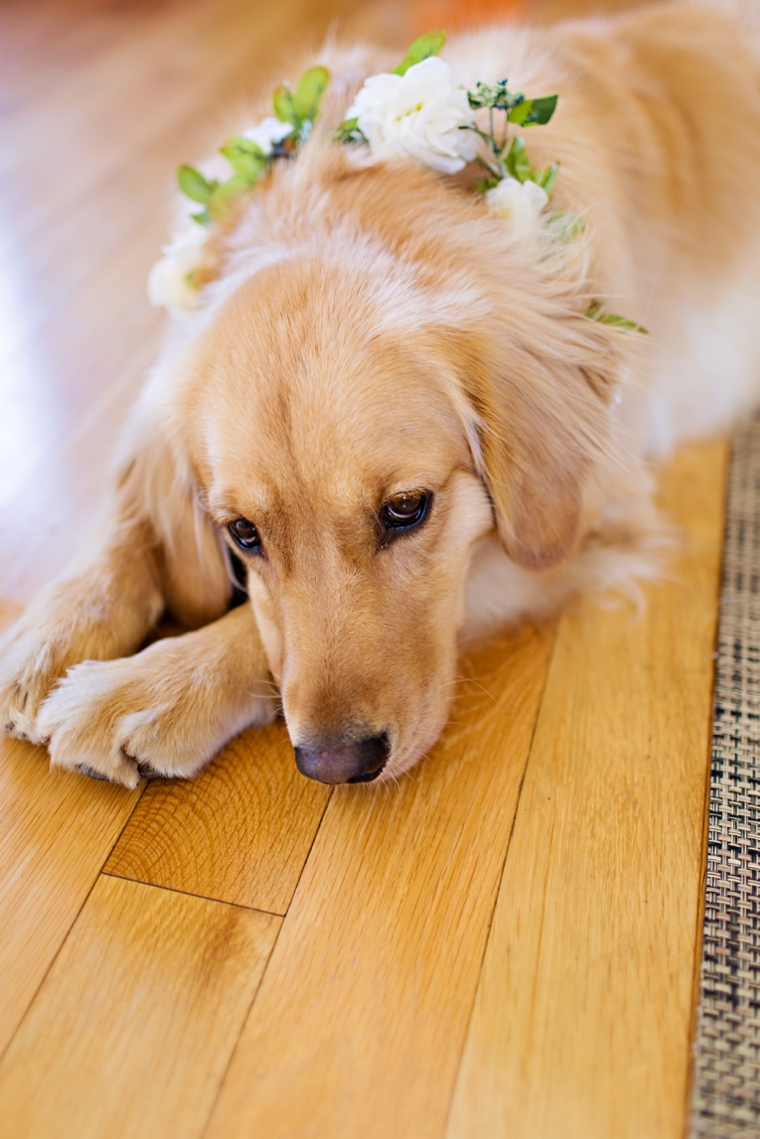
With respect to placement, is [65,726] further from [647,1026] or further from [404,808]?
[647,1026]

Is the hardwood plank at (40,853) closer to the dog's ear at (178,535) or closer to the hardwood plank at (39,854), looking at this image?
the hardwood plank at (39,854)

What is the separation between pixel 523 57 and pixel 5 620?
5.53 ft

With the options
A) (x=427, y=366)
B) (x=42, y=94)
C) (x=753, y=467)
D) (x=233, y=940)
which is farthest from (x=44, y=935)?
(x=42, y=94)

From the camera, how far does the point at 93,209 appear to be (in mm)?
3182

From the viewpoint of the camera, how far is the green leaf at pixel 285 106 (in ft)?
6.07

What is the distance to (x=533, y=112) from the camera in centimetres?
172

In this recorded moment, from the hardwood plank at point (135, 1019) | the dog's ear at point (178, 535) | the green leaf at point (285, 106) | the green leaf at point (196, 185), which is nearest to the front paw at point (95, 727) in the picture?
the hardwood plank at point (135, 1019)

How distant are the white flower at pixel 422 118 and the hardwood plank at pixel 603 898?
0.98 metres

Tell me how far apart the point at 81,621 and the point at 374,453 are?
69 cm

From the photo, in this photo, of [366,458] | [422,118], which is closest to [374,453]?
[366,458]

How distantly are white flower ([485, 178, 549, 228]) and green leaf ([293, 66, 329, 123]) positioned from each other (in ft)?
1.54

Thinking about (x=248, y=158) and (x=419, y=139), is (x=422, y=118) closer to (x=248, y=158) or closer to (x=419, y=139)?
(x=419, y=139)

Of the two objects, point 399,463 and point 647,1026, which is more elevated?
point 399,463

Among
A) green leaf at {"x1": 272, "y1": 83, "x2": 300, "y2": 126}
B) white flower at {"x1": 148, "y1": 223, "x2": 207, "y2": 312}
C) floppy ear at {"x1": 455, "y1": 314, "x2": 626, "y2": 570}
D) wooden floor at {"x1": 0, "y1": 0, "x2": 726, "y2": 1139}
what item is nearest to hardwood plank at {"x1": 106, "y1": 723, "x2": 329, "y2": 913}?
wooden floor at {"x1": 0, "y1": 0, "x2": 726, "y2": 1139}
